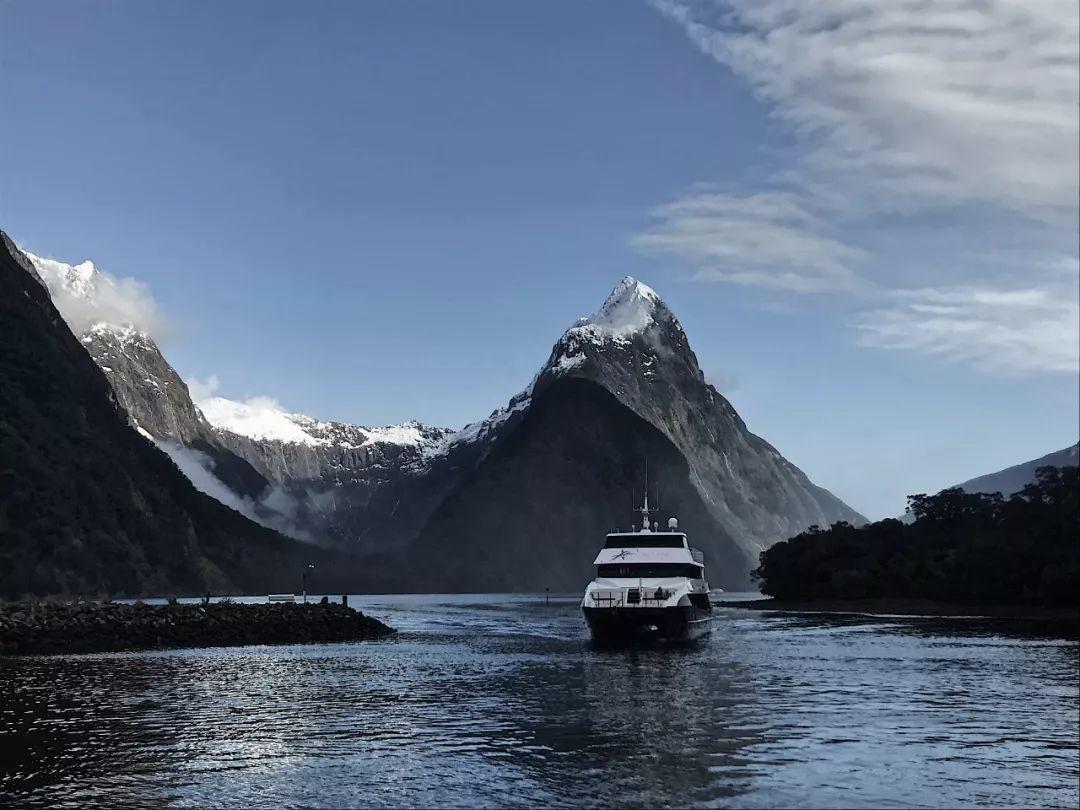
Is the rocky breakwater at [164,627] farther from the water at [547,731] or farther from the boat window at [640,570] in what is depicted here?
the boat window at [640,570]

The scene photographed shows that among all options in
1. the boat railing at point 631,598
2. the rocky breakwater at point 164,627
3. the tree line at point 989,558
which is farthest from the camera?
the tree line at point 989,558

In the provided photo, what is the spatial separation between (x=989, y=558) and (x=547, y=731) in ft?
427

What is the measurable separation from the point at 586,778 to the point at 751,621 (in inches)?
4233

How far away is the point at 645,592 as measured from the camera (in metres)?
76.8

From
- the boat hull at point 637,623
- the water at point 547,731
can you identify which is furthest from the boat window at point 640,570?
the water at point 547,731

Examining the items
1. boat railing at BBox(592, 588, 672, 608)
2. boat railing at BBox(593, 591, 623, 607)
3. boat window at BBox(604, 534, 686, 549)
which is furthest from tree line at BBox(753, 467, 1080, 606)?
boat railing at BBox(593, 591, 623, 607)

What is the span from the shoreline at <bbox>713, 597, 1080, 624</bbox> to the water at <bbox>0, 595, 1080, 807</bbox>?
6751 cm

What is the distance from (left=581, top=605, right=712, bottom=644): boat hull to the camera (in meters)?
75.4

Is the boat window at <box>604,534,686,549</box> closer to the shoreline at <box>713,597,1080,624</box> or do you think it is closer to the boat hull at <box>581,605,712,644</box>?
the boat hull at <box>581,605,712,644</box>

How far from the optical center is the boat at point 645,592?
75688 mm

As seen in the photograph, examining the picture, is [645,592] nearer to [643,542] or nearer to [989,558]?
[643,542]

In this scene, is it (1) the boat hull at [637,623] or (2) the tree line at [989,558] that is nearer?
(1) the boat hull at [637,623]

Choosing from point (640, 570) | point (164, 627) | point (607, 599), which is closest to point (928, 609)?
point (640, 570)

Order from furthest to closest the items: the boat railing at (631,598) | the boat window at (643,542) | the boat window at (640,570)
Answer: the boat window at (643,542)
the boat window at (640,570)
the boat railing at (631,598)
